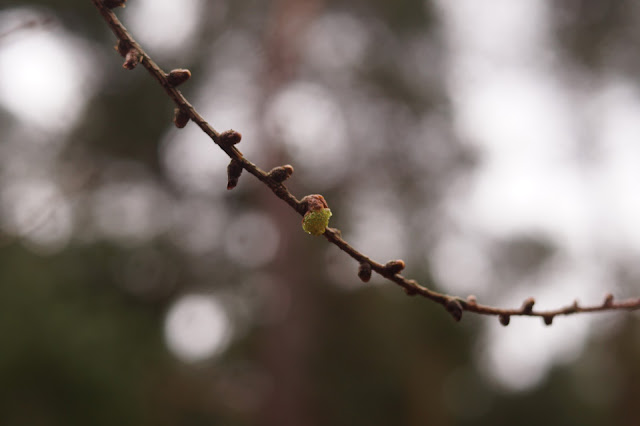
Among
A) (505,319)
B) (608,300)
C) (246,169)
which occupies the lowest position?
(246,169)

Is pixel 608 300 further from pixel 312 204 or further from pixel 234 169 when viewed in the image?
pixel 234 169

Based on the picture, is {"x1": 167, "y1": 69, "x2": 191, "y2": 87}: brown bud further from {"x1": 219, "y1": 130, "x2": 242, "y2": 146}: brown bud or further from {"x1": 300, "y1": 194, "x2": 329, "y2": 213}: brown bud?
{"x1": 300, "y1": 194, "x2": 329, "y2": 213}: brown bud

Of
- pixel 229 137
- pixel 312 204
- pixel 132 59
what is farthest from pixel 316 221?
pixel 132 59

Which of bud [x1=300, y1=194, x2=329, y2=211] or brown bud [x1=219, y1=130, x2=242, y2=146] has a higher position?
bud [x1=300, y1=194, x2=329, y2=211]

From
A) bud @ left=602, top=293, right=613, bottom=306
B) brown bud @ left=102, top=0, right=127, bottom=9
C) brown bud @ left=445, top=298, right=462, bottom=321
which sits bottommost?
brown bud @ left=445, top=298, right=462, bottom=321

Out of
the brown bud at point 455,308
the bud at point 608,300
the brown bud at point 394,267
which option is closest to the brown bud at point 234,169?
the brown bud at point 394,267

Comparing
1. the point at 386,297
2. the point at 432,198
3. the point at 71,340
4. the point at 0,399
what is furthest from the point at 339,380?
the point at 0,399

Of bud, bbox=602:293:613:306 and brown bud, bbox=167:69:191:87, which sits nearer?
brown bud, bbox=167:69:191:87

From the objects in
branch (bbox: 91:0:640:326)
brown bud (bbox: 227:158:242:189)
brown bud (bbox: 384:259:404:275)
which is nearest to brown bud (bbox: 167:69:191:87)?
branch (bbox: 91:0:640:326)

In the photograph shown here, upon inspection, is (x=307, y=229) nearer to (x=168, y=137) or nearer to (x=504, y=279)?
(x=168, y=137)
